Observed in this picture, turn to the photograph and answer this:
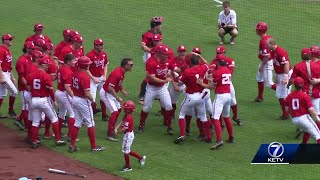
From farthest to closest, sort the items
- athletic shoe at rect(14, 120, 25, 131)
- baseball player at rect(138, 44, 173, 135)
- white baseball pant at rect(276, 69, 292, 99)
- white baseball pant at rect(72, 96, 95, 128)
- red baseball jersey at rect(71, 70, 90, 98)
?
white baseball pant at rect(276, 69, 292, 99), athletic shoe at rect(14, 120, 25, 131), baseball player at rect(138, 44, 173, 135), white baseball pant at rect(72, 96, 95, 128), red baseball jersey at rect(71, 70, 90, 98)

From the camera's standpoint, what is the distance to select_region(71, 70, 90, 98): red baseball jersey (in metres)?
11.8

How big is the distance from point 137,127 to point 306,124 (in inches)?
131

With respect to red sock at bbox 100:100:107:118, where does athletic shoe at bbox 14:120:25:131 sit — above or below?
below

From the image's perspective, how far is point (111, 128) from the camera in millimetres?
12758

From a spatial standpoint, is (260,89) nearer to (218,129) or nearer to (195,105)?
(195,105)

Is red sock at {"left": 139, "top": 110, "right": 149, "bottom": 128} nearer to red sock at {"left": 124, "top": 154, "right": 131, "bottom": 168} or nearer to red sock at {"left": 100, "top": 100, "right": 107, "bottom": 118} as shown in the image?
red sock at {"left": 100, "top": 100, "right": 107, "bottom": 118}

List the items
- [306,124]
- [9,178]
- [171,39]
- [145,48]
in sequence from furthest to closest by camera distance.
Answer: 1. [171,39]
2. [145,48]
3. [306,124]
4. [9,178]

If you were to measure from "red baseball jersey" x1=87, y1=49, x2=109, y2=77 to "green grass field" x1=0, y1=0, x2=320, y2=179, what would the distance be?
0.94 m

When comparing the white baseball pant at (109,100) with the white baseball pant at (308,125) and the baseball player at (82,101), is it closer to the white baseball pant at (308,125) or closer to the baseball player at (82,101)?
the baseball player at (82,101)

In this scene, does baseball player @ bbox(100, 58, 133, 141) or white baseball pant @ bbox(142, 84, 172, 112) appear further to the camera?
white baseball pant @ bbox(142, 84, 172, 112)

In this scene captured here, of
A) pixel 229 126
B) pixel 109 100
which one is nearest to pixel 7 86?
pixel 109 100

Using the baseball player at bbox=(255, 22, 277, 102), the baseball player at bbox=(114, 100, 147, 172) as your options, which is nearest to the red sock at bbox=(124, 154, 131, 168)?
the baseball player at bbox=(114, 100, 147, 172)

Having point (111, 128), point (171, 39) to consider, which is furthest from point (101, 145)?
point (171, 39)

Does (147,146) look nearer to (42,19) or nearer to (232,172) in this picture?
(232,172)
